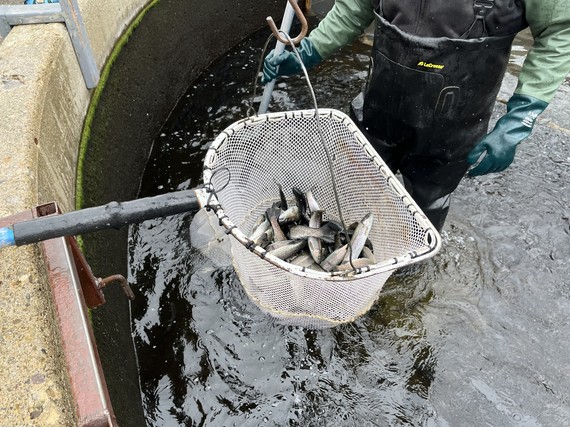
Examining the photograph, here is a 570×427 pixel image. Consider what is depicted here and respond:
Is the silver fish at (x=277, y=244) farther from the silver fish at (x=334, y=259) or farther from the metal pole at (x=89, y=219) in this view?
the metal pole at (x=89, y=219)

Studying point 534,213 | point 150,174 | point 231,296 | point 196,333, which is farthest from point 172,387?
point 534,213

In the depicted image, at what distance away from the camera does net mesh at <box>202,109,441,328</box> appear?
2.44 metres

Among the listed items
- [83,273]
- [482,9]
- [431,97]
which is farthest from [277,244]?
[482,9]

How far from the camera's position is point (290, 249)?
115 inches

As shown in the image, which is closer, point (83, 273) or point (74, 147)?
point (83, 273)

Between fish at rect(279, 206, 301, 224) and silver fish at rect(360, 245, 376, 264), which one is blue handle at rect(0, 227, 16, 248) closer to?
fish at rect(279, 206, 301, 224)

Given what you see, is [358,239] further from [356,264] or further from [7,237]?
[7,237]

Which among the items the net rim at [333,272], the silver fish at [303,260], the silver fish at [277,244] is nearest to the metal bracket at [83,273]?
the net rim at [333,272]

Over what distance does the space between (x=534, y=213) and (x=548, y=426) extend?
6.41 feet

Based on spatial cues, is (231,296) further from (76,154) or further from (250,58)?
(250,58)

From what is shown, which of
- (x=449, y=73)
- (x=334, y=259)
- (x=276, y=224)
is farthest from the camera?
(x=276, y=224)

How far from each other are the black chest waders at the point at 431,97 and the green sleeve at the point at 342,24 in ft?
1.09

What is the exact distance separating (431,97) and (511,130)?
0.48 metres

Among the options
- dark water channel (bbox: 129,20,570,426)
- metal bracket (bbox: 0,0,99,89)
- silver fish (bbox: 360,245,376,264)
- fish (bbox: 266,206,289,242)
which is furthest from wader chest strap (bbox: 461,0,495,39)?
metal bracket (bbox: 0,0,99,89)
